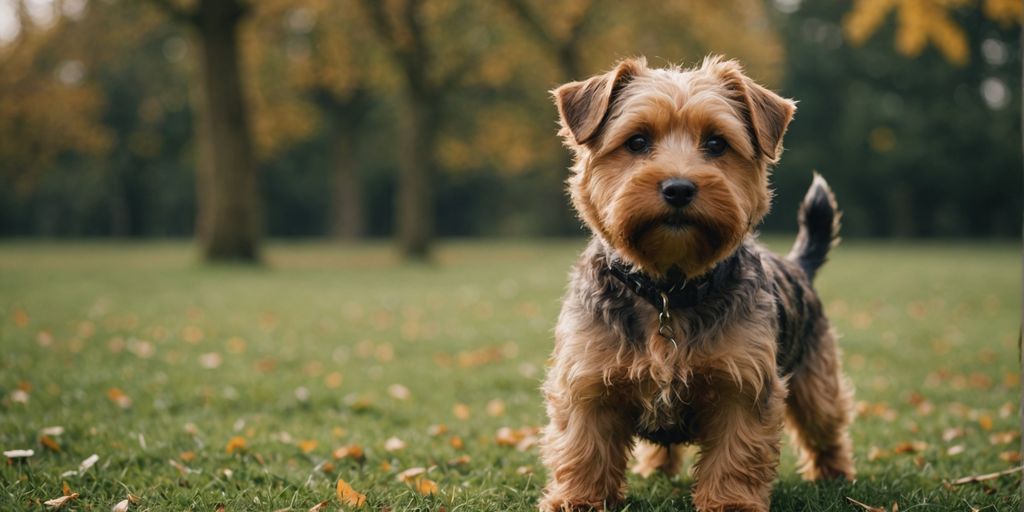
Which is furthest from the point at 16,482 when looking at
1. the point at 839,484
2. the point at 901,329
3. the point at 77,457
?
the point at 901,329

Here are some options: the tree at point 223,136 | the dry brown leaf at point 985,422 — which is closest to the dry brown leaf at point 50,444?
the dry brown leaf at point 985,422

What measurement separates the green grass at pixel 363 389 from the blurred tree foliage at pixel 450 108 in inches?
200

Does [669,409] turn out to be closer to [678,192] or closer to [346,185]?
[678,192]

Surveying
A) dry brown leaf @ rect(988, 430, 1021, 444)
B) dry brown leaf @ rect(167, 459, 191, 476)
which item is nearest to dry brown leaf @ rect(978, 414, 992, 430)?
dry brown leaf @ rect(988, 430, 1021, 444)

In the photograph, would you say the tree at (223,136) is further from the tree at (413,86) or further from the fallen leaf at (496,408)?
the fallen leaf at (496,408)

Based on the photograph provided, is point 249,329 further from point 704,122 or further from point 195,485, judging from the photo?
point 704,122

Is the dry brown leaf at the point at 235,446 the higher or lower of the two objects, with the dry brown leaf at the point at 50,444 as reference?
lower

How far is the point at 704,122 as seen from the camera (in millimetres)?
3279

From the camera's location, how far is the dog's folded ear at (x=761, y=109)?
342cm

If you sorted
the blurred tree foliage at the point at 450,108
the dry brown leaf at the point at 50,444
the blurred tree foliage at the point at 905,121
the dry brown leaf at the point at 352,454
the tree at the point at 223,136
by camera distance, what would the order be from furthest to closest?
the blurred tree foliage at the point at 905,121 < the blurred tree foliage at the point at 450,108 < the tree at the point at 223,136 < the dry brown leaf at the point at 352,454 < the dry brown leaf at the point at 50,444

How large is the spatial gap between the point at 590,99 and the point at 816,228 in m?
1.84

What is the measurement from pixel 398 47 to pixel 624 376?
1943 cm

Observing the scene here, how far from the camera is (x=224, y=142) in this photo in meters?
17.7

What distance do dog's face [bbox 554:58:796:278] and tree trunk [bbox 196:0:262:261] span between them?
1561 centimetres
